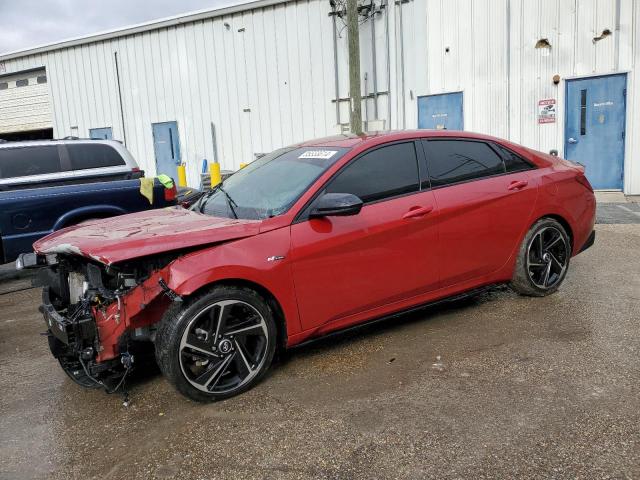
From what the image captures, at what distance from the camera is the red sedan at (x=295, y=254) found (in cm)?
319

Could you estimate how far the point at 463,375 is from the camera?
3539 mm

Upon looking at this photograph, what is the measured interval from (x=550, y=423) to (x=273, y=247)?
180cm

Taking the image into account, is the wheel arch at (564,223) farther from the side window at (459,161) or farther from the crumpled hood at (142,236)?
the crumpled hood at (142,236)

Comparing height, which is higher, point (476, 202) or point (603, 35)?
point (603, 35)

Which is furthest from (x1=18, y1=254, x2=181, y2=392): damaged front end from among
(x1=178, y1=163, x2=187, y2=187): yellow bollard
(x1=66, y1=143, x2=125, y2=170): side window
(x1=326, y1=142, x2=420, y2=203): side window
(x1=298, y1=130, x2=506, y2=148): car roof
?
(x1=178, y1=163, x2=187, y2=187): yellow bollard

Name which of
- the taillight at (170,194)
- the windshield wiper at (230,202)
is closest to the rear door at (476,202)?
the windshield wiper at (230,202)

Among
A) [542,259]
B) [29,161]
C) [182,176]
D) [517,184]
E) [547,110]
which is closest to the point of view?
[517,184]

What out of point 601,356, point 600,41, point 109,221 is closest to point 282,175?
point 109,221

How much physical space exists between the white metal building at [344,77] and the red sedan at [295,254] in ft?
26.7

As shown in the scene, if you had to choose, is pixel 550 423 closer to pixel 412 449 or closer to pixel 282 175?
pixel 412 449

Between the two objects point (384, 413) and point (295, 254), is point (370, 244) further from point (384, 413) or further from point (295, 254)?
point (384, 413)

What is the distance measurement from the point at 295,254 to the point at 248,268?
0.33m

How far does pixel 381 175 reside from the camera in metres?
4.02

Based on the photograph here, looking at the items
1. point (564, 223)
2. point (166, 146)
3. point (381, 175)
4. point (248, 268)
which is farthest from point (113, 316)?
point (166, 146)
